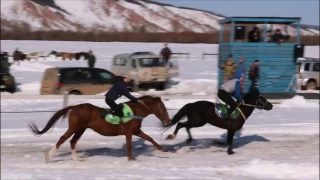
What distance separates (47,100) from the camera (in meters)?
11.0

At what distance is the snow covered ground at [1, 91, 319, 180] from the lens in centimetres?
627

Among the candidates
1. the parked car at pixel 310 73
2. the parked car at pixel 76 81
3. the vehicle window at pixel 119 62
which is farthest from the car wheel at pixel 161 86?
the parked car at pixel 310 73

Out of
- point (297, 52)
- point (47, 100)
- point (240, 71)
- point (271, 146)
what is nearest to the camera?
point (297, 52)

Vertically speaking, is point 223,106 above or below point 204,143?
above

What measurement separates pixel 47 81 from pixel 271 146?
8.20 meters

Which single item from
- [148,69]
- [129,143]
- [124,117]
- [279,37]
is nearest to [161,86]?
[148,69]

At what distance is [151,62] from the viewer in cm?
2038

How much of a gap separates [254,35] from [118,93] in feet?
7.05

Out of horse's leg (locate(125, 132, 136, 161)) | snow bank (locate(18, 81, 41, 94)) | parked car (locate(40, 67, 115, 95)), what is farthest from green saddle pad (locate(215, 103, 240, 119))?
snow bank (locate(18, 81, 41, 94))

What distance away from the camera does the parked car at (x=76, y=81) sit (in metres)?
13.3

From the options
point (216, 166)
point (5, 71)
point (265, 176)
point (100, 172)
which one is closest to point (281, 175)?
point (265, 176)

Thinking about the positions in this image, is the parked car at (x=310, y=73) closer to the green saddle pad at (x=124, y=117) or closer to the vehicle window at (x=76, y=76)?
the vehicle window at (x=76, y=76)

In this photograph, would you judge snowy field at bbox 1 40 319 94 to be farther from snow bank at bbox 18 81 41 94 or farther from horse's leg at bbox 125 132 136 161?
horse's leg at bbox 125 132 136 161

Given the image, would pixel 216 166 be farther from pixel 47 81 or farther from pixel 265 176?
pixel 47 81
